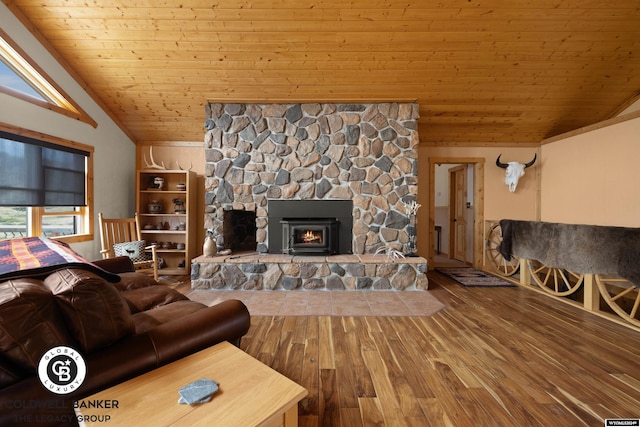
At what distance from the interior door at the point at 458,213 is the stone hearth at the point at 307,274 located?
2454mm

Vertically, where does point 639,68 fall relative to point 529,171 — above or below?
above

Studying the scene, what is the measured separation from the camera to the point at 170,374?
1074mm

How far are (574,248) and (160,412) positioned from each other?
389 centimetres

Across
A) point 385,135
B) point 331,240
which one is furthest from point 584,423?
point 385,135

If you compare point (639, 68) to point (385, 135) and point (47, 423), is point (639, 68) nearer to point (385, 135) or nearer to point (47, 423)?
point (385, 135)

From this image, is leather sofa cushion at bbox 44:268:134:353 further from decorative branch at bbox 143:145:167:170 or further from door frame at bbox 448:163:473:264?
door frame at bbox 448:163:473:264

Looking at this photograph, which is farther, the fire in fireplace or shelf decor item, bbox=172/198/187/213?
shelf decor item, bbox=172/198/187/213

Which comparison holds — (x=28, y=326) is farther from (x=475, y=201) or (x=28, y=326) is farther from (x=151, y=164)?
(x=475, y=201)

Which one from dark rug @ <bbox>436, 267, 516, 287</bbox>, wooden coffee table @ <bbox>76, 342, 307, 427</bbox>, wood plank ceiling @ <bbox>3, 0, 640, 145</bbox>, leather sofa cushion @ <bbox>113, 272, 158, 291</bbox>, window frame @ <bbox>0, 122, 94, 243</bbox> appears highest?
wood plank ceiling @ <bbox>3, 0, 640, 145</bbox>

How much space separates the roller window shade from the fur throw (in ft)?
19.5

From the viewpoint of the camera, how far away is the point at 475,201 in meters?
5.06

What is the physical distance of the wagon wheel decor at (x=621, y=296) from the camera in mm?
2607

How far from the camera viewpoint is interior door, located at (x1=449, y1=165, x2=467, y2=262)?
18.4ft

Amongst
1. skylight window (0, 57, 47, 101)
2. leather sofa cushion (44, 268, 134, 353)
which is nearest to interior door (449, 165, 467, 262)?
leather sofa cushion (44, 268, 134, 353)
